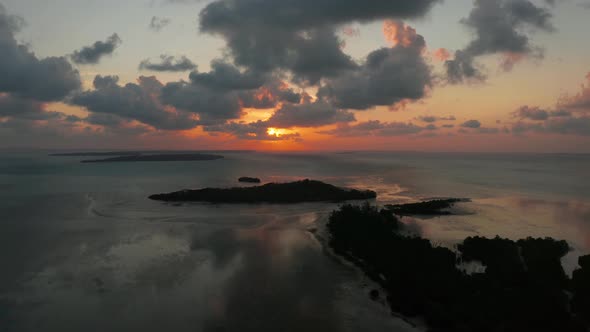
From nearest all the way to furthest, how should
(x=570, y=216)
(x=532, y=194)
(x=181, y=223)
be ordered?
(x=181, y=223), (x=570, y=216), (x=532, y=194)

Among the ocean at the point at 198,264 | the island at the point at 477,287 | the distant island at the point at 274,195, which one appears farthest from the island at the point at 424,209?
the island at the point at 477,287

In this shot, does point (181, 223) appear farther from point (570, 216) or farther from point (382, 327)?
point (570, 216)

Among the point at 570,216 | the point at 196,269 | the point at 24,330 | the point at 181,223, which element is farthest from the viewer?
the point at 570,216

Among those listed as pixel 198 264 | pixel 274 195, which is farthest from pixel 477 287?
pixel 274 195

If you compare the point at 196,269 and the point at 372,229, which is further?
the point at 372,229

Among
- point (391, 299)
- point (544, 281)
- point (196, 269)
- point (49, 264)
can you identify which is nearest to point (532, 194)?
point (544, 281)

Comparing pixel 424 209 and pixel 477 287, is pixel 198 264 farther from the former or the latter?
pixel 424 209

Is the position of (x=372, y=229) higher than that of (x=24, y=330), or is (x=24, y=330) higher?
(x=372, y=229)

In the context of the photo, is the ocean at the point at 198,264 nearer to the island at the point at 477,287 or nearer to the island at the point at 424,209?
the island at the point at 477,287
